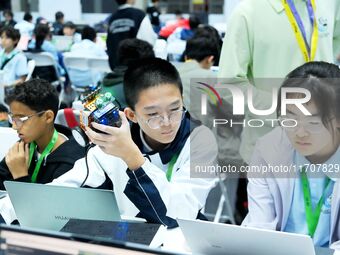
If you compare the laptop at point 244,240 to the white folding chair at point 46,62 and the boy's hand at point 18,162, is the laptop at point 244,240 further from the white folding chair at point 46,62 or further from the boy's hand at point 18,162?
the white folding chair at point 46,62

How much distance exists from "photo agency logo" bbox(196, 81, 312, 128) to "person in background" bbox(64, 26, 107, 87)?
2.52 metres

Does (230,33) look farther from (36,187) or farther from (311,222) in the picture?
(36,187)

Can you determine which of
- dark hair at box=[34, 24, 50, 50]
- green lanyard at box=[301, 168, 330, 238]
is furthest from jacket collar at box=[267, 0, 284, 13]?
dark hair at box=[34, 24, 50, 50]

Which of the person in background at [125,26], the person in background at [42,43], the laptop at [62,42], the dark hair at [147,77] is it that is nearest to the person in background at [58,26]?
the laptop at [62,42]

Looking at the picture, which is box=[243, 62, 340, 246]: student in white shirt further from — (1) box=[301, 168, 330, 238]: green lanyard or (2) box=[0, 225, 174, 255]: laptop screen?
(2) box=[0, 225, 174, 255]: laptop screen

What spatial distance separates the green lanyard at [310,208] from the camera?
152cm

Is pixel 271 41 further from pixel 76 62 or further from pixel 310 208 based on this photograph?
pixel 76 62

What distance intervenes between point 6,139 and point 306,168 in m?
1.30

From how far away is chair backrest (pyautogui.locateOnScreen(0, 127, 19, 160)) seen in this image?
2.17 meters

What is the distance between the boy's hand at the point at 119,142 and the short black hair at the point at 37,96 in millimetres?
747

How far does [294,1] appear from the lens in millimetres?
2041

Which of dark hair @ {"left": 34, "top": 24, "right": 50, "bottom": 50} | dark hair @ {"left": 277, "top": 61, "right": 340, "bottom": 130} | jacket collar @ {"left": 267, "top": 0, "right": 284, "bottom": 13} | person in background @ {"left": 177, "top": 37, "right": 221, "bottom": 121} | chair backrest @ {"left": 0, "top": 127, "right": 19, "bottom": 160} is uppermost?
jacket collar @ {"left": 267, "top": 0, "right": 284, "bottom": 13}

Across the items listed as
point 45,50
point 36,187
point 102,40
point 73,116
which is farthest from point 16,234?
point 102,40

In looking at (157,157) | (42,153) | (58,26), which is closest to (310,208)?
(157,157)
